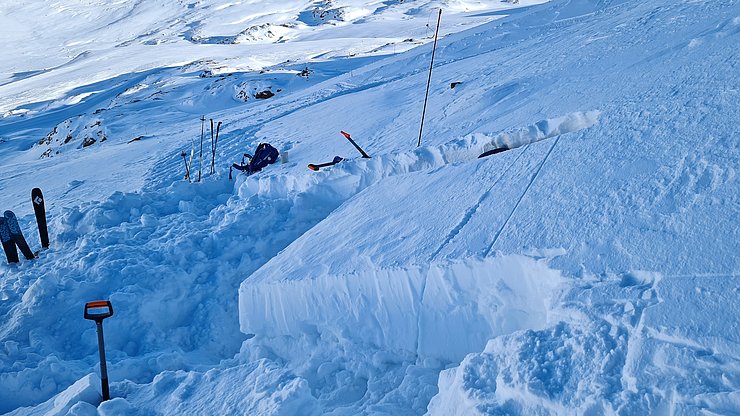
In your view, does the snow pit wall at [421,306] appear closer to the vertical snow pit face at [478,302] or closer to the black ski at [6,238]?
the vertical snow pit face at [478,302]

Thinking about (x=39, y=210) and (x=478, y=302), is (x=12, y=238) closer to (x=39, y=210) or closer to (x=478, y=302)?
(x=39, y=210)

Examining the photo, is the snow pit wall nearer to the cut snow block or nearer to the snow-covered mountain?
the snow-covered mountain

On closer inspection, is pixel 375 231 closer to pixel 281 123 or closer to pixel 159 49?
pixel 281 123

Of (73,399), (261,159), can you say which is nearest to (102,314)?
(73,399)

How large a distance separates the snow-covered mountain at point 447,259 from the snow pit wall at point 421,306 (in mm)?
11

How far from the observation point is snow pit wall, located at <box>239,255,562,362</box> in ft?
8.97

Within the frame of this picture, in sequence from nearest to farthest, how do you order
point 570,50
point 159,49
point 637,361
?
point 637,361, point 570,50, point 159,49

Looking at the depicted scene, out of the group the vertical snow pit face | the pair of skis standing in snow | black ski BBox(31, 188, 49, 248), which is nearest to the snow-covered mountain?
the vertical snow pit face

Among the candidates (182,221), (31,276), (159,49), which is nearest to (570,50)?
(182,221)

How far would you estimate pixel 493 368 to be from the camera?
2.27 meters

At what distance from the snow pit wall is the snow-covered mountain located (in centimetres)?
1

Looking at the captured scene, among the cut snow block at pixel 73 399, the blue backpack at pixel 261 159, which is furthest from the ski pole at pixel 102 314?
the blue backpack at pixel 261 159

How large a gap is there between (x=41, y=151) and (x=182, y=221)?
1620cm

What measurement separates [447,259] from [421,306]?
0.30m
